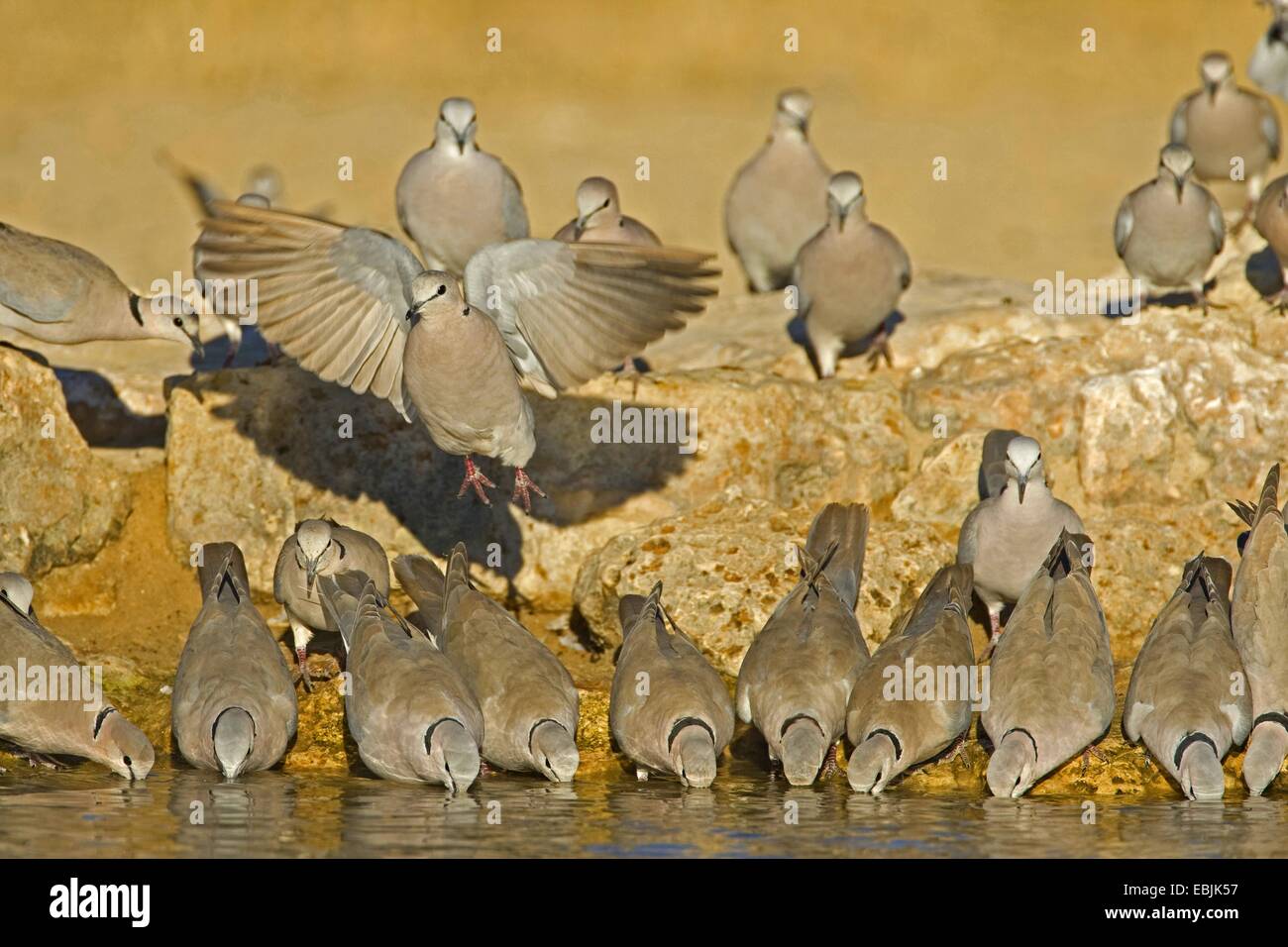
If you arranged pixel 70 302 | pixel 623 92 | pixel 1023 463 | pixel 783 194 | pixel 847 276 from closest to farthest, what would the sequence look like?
pixel 1023 463 < pixel 70 302 < pixel 847 276 < pixel 783 194 < pixel 623 92

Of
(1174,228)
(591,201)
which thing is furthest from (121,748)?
(1174,228)

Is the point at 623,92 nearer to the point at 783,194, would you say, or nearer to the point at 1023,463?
the point at 783,194

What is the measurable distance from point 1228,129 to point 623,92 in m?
10.8

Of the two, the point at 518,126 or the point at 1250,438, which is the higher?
the point at 518,126

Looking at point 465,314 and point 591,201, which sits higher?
point 591,201

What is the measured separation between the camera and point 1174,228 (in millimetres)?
11789

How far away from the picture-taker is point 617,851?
741cm

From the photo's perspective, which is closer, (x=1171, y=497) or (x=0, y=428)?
(x=0, y=428)

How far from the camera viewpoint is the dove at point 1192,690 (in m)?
8.55

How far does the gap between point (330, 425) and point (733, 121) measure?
42.6ft

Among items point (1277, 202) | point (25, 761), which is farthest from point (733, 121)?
point (25, 761)

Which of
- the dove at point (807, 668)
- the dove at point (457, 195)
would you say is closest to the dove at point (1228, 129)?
the dove at point (457, 195)
